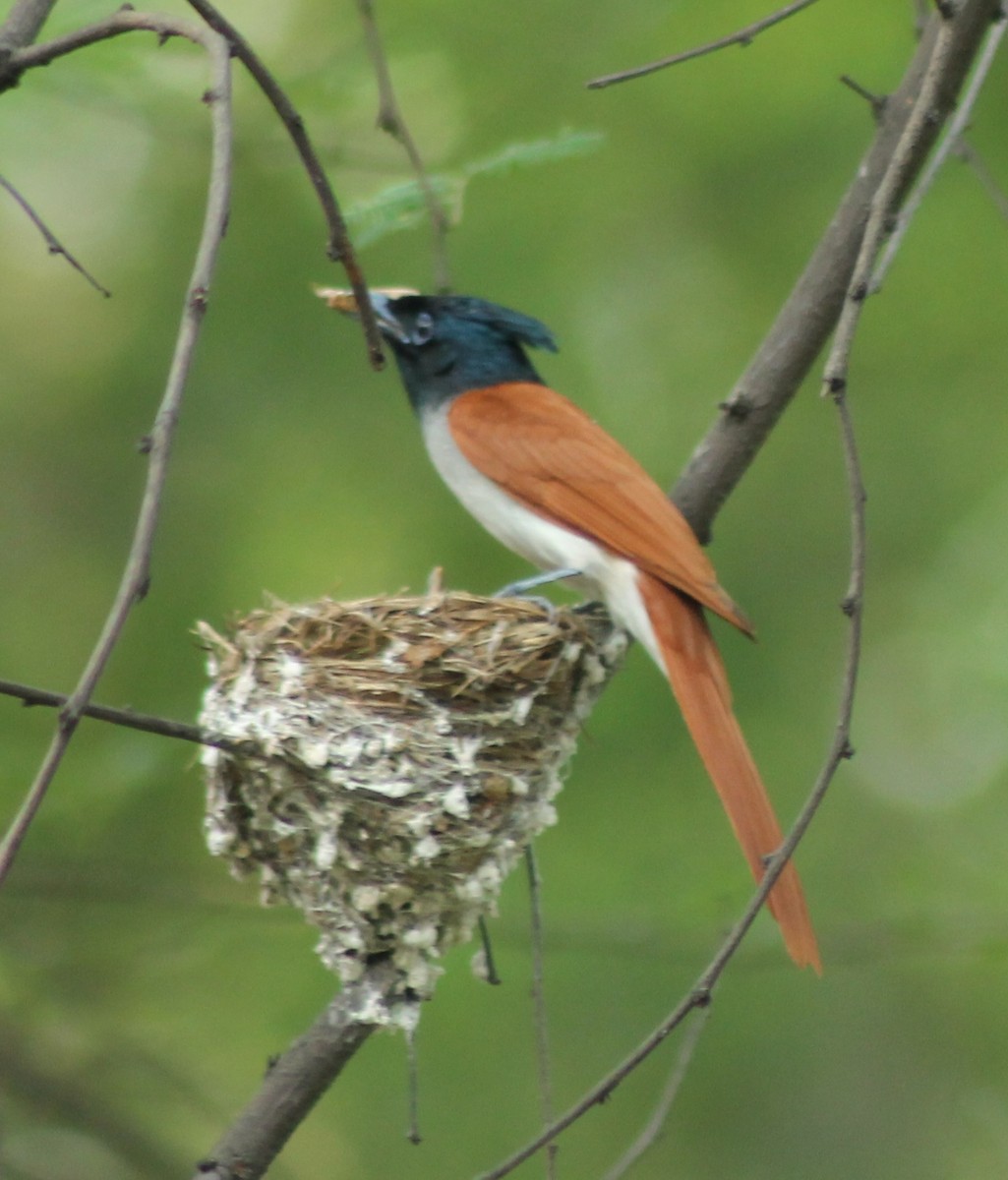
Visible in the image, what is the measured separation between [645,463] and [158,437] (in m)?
5.53

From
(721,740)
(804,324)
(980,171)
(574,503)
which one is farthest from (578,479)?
(980,171)

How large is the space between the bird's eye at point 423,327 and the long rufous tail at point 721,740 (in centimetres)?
155

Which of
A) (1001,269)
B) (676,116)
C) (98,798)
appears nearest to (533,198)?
(676,116)

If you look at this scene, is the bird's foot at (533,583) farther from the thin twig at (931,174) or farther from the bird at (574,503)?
the thin twig at (931,174)

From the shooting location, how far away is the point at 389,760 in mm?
4281

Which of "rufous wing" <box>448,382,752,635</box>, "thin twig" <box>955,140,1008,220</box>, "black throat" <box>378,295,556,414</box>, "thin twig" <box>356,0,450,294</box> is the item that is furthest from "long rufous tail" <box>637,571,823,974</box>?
"thin twig" <box>955,140,1008,220</box>

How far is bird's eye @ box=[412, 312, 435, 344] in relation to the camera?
19.6 ft

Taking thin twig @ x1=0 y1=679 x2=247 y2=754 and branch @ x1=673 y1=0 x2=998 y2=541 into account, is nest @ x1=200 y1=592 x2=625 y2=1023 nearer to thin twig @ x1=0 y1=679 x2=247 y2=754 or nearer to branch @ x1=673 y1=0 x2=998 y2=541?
branch @ x1=673 y1=0 x2=998 y2=541

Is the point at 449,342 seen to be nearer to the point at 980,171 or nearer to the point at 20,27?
the point at 980,171

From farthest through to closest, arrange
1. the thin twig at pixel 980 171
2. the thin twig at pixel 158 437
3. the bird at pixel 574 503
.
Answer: the thin twig at pixel 980 171 → the bird at pixel 574 503 → the thin twig at pixel 158 437

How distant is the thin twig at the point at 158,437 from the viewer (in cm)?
194

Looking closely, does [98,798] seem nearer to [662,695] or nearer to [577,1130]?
[662,695]

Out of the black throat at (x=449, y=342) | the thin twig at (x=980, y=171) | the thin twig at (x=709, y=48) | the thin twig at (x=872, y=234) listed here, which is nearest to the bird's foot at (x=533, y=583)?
the black throat at (x=449, y=342)

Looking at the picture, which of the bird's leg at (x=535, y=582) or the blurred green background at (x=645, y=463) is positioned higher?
the bird's leg at (x=535, y=582)
